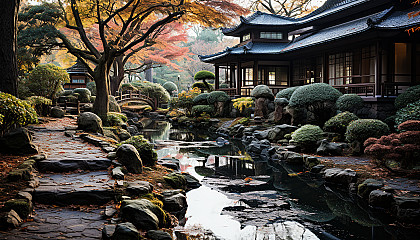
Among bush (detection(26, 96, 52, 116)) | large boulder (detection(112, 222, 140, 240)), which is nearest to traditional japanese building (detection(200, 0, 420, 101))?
large boulder (detection(112, 222, 140, 240))

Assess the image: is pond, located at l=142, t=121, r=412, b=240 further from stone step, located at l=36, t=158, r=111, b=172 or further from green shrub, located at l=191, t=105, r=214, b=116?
green shrub, located at l=191, t=105, r=214, b=116

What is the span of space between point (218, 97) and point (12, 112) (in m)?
18.0

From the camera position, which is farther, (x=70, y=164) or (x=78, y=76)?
(x=78, y=76)

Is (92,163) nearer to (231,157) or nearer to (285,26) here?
(231,157)

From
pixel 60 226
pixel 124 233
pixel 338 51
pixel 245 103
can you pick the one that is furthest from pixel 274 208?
pixel 338 51

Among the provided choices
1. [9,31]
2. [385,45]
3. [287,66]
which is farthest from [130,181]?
[287,66]

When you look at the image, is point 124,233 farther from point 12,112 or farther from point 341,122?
point 341,122

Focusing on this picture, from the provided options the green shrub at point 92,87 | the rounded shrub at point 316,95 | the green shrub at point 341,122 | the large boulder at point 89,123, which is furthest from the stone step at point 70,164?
the green shrub at point 92,87

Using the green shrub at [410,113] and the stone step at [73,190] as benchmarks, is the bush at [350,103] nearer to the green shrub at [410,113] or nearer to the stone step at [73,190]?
the green shrub at [410,113]

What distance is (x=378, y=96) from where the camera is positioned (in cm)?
1440

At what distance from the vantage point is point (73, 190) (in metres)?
5.49

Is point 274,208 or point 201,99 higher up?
point 201,99

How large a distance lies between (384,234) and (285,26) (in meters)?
22.4

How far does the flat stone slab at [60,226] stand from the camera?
4207 mm
